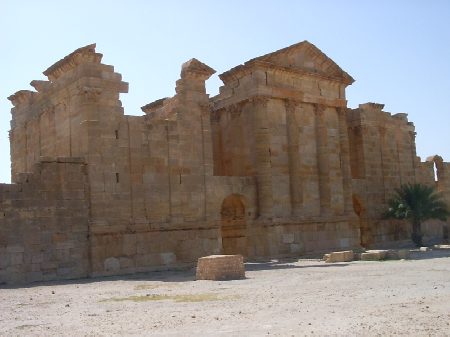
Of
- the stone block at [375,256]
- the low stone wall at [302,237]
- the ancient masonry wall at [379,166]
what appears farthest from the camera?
the ancient masonry wall at [379,166]

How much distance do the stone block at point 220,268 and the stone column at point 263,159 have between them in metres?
7.58

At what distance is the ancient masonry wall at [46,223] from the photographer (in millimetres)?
16406

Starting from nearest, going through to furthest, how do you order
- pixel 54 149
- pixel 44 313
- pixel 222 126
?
pixel 44 313 < pixel 54 149 < pixel 222 126

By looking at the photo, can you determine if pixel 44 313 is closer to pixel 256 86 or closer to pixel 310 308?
pixel 310 308

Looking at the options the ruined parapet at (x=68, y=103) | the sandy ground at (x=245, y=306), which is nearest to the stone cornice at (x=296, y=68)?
the ruined parapet at (x=68, y=103)

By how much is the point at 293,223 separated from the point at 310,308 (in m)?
14.3

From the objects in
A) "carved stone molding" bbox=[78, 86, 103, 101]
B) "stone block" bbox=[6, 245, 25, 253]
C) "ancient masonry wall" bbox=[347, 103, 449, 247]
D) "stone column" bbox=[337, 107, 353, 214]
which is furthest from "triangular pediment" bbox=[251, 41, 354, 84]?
"stone block" bbox=[6, 245, 25, 253]

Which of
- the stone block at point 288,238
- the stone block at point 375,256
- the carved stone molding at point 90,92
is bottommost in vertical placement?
the stone block at point 375,256

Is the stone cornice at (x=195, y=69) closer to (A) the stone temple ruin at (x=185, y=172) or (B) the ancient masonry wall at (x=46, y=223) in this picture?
(A) the stone temple ruin at (x=185, y=172)

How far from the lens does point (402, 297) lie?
10391 millimetres

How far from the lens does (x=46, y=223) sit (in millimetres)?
17141

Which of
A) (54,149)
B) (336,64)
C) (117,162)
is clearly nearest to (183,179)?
(117,162)

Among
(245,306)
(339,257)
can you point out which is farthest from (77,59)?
(245,306)

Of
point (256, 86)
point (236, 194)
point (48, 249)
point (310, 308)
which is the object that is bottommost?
point (310, 308)
